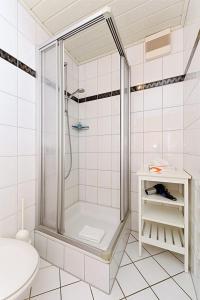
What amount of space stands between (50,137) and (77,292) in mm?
1082

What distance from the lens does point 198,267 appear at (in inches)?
35.5

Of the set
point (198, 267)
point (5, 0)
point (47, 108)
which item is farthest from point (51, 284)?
point (5, 0)

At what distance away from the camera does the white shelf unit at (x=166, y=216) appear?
1137 millimetres

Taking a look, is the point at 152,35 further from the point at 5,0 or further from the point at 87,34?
the point at 5,0

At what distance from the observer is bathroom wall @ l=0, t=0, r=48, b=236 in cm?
107

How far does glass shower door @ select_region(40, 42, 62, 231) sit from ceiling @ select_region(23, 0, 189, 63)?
12.7 inches

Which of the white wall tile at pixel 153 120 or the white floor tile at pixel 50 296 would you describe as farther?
the white wall tile at pixel 153 120

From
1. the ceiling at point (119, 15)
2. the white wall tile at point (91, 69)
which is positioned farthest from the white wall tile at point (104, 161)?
the ceiling at point (119, 15)

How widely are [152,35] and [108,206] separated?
75.2 inches

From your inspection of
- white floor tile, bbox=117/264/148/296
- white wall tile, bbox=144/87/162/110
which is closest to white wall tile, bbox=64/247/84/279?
white floor tile, bbox=117/264/148/296

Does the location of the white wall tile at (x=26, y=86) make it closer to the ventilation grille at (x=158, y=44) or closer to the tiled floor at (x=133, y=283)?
the ventilation grille at (x=158, y=44)

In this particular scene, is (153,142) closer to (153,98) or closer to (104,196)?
(153,98)

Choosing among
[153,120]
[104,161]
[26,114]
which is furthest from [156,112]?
[26,114]

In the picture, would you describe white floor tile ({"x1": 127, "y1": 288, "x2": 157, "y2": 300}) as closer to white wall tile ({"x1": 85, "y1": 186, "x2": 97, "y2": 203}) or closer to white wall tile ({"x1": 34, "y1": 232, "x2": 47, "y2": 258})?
white wall tile ({"x1": 34, "y1": 232, "x2": 47, "y2": 258})
